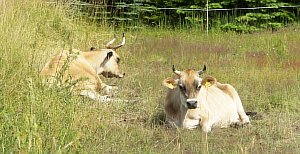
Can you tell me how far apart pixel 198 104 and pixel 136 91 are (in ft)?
9.06

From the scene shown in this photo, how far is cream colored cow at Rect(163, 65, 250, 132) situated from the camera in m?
8.34

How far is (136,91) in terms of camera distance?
11078mm

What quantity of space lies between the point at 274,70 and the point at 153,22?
373 inches

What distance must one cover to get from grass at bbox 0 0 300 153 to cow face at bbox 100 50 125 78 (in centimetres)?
24

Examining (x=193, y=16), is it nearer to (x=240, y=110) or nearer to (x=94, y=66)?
(x=94, y=66)

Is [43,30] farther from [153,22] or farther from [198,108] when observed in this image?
[153,22]

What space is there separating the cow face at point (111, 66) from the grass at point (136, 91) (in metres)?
0.24

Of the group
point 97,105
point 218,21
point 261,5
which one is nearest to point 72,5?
point 218,21

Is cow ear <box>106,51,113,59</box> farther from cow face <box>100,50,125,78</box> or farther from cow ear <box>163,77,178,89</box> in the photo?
cow ear <box>163,77,178,89</box>

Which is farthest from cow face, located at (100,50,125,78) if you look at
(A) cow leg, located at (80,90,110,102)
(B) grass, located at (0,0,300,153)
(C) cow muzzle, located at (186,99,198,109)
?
(C) cow muzzle, located at (186,99,198,109)

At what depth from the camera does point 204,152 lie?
22.7ft

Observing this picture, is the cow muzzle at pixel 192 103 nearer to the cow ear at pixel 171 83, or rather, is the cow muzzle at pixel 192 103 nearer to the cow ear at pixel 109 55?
the cow ear at pixel 171 83

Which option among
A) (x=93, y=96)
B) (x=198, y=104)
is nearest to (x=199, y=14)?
(x=93, y=96)

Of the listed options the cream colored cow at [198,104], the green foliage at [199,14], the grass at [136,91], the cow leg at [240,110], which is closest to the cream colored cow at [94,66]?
the grass at [136,91]
